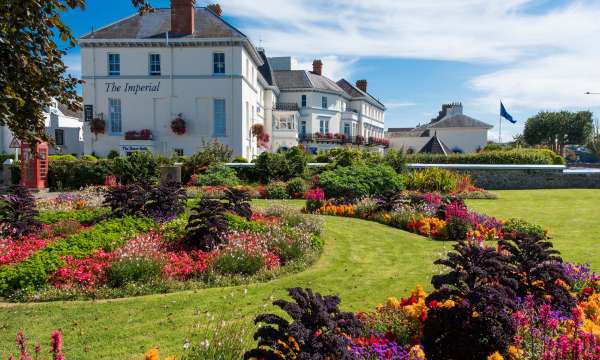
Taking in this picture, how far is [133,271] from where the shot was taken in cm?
725

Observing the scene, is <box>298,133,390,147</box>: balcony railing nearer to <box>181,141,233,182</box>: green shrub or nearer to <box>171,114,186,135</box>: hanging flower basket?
<box>171,114,186,135</box>: hanging flower basket

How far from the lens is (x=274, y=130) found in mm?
44594

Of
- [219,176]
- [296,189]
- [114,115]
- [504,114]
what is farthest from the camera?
[504,114]

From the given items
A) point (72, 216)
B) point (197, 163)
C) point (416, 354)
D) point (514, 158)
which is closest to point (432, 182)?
point (514, 158)

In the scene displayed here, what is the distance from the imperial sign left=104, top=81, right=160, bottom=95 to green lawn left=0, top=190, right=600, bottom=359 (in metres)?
24.9

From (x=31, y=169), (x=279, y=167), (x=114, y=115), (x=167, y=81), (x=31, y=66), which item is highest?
(x=167, y=81)

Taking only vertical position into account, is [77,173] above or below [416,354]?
above

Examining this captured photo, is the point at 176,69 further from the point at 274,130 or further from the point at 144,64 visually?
the point at 274,130

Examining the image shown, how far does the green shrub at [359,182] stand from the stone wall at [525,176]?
710 cm

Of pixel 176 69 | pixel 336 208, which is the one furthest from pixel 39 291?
pixel 176 69

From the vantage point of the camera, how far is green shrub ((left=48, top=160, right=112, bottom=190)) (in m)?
22.0

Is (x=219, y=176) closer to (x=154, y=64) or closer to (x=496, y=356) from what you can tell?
(x=154, y=64)

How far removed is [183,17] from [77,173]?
15.0 m

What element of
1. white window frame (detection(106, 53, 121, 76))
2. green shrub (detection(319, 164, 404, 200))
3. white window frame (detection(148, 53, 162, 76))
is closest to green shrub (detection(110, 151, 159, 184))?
green shrub (detection(319, 164, 404, 200))
